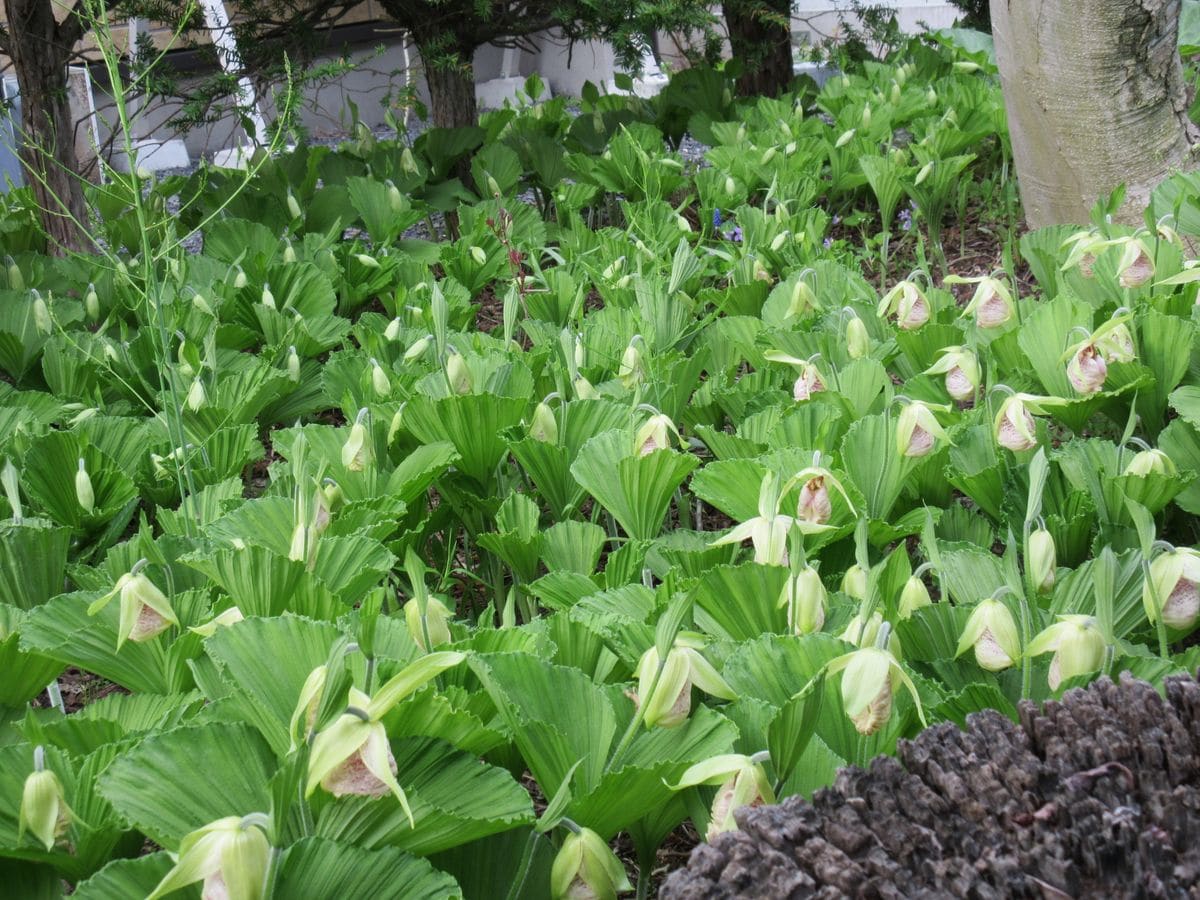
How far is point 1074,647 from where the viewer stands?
1127mm

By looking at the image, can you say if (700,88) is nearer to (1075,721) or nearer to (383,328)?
(383,328)

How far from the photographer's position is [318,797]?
101 centimetres

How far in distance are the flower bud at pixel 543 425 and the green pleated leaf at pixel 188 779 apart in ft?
3.15

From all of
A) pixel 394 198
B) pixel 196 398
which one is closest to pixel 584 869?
pixel 196 398

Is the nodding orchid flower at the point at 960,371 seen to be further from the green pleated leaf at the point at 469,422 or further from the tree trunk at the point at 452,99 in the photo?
the tree trunk at the point at 452,99

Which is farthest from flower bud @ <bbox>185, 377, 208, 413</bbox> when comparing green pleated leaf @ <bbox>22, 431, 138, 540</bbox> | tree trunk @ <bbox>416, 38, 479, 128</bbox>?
tree trunk @ <bbox>416, 38, 479, 128</bbox>

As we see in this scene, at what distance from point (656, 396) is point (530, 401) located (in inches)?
9.1

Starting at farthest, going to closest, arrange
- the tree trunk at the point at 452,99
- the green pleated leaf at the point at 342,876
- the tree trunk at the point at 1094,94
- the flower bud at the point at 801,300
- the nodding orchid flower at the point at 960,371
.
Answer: the tree trunk at the point at 452,99 → the tree trunk at the point at 1094,94 → the flower bud at the point at 801,300 → the nodding orchid flower at the point at 960,371 → the green pleated leaf at the point at 342,876

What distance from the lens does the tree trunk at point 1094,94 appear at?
309 centimetres

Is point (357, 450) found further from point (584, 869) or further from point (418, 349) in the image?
point (584, 869)

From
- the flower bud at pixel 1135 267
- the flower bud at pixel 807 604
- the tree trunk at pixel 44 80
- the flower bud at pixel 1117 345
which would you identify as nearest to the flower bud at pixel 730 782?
the flower bud at pixel 807 604

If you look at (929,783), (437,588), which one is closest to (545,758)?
(929,783)

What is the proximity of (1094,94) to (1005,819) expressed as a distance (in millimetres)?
2775

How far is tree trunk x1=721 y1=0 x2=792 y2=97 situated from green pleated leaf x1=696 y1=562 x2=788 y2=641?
13.0 feet
